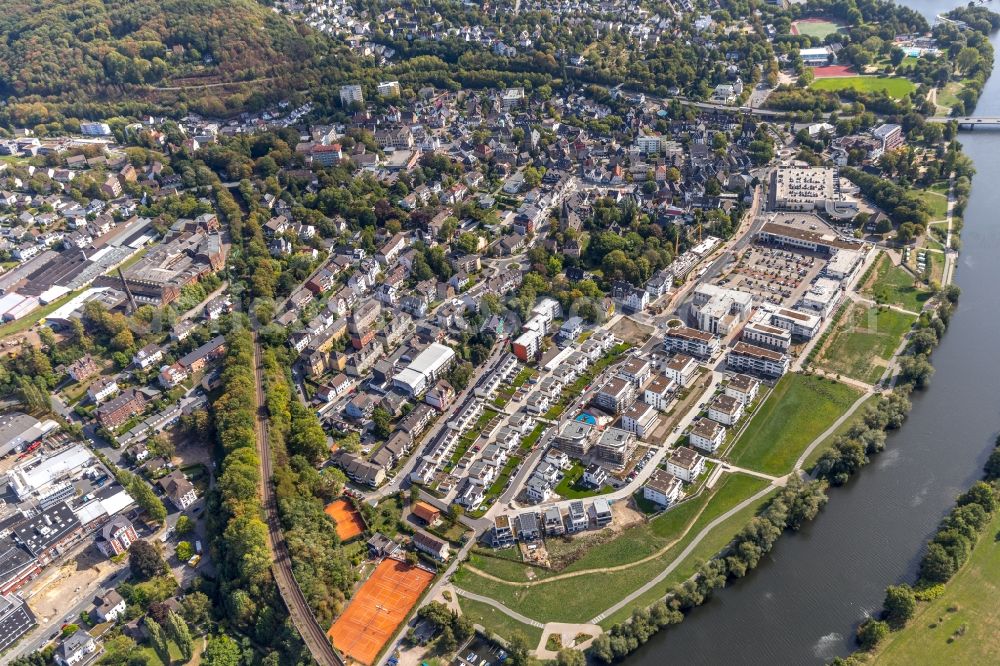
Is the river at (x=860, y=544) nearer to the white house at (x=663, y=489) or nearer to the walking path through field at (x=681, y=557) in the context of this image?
the walking path through field at (x=681, y=557)

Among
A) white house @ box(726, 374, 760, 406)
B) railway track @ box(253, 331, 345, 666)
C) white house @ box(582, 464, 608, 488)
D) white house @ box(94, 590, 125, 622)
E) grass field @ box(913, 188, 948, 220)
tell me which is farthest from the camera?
grass field @ box(913, 188, 948, 220)

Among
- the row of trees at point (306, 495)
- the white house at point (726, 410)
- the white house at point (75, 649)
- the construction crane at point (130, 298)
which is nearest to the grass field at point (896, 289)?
the white house at point (726, 410)

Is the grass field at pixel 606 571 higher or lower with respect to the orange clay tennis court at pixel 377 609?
higher

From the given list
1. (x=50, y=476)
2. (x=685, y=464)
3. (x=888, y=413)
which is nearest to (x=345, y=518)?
(x=50, y=476)

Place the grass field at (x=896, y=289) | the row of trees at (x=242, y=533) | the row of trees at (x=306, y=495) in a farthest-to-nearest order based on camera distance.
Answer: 1. the grass field at (x=896, y=289)
2. the row of trees at (x=306, y=495)
3. the row of trees at (x=242, y=533)

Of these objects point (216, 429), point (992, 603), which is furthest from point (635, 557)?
point (216, 429)

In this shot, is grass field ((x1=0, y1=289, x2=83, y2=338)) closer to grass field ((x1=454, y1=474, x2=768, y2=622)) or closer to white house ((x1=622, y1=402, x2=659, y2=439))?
grass field ((x1=454, y1=474, x2=768, y2=622))

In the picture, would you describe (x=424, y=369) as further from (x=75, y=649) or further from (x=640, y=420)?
(x=75, y=649)

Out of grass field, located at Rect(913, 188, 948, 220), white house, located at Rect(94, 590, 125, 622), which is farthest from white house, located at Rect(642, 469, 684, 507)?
grass field, located at Rect(913, 188, 948, 220)
